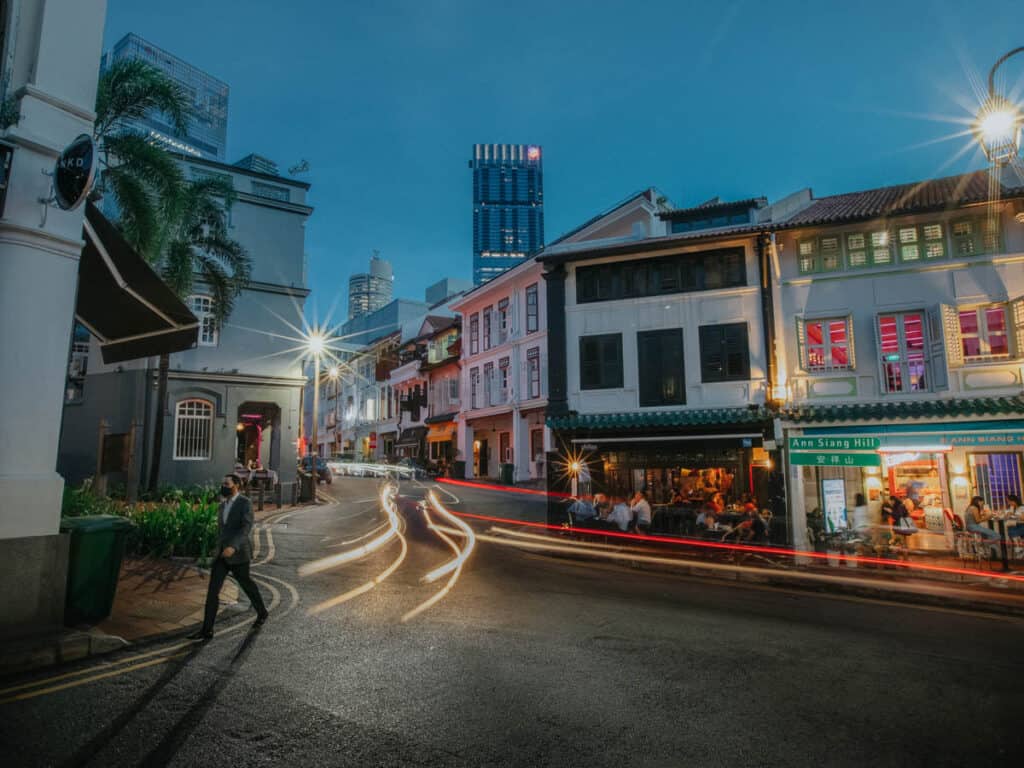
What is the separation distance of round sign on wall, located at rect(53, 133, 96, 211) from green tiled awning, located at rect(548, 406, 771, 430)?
1483 centimetres

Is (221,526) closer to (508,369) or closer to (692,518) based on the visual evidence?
(692,518)

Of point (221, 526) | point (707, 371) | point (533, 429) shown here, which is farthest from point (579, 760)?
point (533, 429)

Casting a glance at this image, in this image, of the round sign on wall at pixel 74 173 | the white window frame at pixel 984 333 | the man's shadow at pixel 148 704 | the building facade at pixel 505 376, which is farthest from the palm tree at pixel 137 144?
the white window frame at pixel 984 333

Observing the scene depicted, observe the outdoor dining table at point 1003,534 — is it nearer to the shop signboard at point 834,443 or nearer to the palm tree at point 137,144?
the shop signboard at point 834,443

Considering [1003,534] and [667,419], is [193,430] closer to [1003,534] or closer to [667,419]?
[667,419]

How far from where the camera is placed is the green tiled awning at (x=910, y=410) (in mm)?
15055

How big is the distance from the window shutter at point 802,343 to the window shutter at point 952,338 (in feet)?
10.8

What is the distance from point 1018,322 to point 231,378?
26408 mm

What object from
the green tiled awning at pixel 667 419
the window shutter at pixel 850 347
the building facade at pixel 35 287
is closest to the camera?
the building facade at pixel 35 287

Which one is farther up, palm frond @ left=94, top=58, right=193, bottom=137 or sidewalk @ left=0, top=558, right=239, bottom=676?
palm frond @ left=94, top=58, right=193, bottom=137

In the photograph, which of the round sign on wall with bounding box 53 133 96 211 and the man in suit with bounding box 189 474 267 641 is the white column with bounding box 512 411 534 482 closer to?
the man in suit with bounding box 189 474 267 641

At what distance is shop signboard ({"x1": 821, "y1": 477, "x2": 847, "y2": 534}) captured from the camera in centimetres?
1700

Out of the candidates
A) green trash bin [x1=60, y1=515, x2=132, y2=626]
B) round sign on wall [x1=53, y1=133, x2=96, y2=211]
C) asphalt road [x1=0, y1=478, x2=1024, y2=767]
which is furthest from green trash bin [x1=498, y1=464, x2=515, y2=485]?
round sign on wall [x1=53, y1=133, x2=96, y2=211]

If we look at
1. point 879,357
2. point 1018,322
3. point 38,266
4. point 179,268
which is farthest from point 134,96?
point 1018,322
